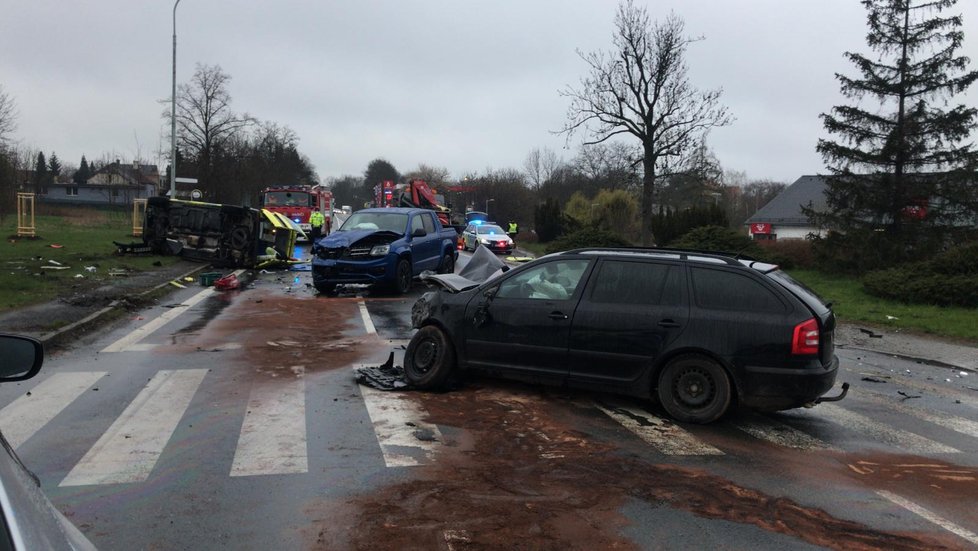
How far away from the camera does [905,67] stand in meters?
21.7

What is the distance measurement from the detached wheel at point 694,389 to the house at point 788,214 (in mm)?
63418

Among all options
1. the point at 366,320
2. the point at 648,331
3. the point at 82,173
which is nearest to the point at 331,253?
the point at 366,320

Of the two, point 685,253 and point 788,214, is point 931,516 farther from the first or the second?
point 788,214

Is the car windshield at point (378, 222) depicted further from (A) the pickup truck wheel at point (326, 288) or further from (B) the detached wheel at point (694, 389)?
(B) the detached wheel at point (694, 389)

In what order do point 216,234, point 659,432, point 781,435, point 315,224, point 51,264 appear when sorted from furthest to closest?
point 315,224, point 216,234, point 51,264, point 781,435, point 659,432

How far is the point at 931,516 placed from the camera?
480cm

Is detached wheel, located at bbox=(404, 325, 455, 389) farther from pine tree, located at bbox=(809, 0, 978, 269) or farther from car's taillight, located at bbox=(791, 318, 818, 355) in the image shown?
pine tree, located at bbox=(809, 0, 978, 269)

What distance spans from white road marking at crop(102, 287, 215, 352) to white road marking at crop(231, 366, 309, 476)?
138 inches

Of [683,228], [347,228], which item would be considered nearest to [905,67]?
[683,228]

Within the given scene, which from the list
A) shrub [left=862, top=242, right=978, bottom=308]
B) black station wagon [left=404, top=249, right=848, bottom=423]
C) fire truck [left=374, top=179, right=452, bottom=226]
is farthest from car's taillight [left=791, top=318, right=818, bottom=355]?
fire truck [left=374, top=179, right=452, bottom=226]

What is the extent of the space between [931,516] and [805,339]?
6.32 feet

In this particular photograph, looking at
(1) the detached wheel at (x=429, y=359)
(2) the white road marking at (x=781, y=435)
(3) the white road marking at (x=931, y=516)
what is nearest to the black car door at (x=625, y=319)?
(2) the white road marking at (x=781, y=435)

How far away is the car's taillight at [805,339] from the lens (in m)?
6.43

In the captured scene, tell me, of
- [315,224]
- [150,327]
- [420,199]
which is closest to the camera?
[150,327]
